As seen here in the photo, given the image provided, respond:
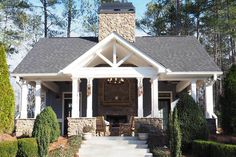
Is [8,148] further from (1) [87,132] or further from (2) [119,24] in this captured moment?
(2) [119,24]

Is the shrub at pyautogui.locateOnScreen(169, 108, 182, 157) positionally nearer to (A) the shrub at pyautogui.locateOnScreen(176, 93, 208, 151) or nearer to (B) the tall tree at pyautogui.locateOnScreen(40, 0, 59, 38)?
(A) the shrub at pyautogui.locateOnScreen(176, 93, 208, 151)

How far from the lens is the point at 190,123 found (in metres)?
13.0

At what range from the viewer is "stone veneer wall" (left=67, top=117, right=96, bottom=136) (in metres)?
15.9

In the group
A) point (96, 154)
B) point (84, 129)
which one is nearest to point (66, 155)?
point (96, 154)

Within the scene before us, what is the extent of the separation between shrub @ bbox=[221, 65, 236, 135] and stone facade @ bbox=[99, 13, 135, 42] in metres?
8.60

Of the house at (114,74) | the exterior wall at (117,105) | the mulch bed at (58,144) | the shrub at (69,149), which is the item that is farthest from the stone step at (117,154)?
the exterior wall at (117,105)

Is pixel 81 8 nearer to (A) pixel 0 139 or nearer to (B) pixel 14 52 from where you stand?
(B) pixel 14 52

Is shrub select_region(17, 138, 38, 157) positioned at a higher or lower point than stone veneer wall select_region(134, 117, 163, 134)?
lower

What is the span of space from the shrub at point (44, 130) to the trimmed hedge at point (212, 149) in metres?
4.84

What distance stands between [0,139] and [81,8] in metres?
23.2

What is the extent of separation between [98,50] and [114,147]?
4956 mm

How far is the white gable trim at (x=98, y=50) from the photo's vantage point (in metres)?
16.3

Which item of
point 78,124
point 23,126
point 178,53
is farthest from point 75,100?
point 178,53

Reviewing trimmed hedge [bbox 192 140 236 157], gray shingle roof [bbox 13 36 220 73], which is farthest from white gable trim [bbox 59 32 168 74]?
trimmed hedge [bbox 192 140 236 157]
